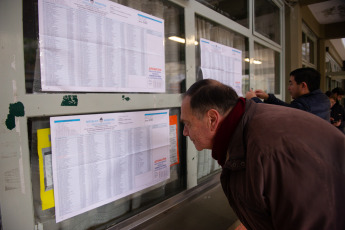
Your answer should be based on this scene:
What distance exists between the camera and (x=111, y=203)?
3.35 ft

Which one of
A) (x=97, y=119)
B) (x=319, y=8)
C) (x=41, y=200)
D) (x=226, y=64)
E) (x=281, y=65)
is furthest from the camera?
(x=319, y=8)

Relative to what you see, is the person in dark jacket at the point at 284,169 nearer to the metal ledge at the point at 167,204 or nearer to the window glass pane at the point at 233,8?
the metal ledge at the point at 167,204

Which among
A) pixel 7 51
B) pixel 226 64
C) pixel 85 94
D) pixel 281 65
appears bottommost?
pixel 85 94

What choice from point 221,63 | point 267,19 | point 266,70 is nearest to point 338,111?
point 266,70

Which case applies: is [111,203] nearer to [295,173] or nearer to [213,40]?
[295,173]

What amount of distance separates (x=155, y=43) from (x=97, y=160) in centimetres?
69

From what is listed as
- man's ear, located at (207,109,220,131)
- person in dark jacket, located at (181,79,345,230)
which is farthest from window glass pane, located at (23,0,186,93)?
person in dark jacket, located at (181,79,345,230)

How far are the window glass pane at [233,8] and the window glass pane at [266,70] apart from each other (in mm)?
376

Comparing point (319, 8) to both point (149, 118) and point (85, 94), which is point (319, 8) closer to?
→ point (149, 118)

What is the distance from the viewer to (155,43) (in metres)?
1.17

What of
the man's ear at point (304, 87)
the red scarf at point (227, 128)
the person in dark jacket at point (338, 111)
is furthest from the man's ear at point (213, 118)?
the person in dark jacket at point (338, 111)

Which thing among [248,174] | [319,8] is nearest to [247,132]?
[248,174]

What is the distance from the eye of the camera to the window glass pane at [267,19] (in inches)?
93.5

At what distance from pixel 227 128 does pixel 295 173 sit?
0.89ft
